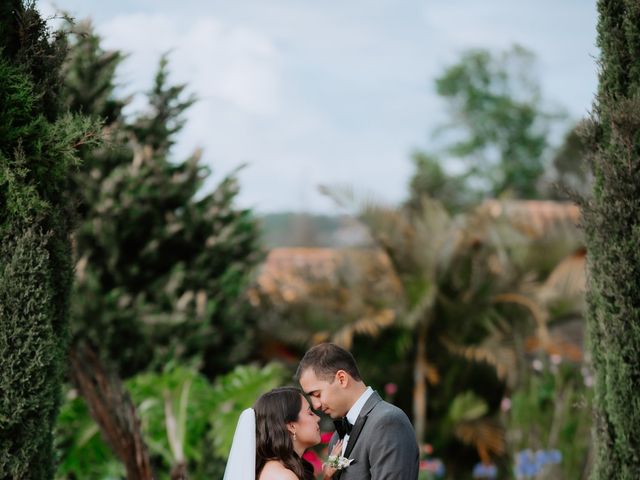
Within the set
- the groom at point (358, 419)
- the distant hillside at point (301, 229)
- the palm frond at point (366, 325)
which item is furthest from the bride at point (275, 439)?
the distant hillside at point (301, 229)

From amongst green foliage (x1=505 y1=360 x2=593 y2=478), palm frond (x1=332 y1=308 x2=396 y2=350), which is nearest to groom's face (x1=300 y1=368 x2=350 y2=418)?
green foliage (x1=505 y1=360 x2=593 y2=478)

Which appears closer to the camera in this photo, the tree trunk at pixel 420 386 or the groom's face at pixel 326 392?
the groom's face at pixel 326 392

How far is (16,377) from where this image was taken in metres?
4.39

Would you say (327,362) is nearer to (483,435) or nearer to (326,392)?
(326,392)

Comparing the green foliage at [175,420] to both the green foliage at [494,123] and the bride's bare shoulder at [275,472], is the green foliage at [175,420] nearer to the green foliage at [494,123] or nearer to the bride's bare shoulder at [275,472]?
the bride's bare shoulder at [275,472]

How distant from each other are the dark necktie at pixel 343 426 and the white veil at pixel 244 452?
0.42 metres

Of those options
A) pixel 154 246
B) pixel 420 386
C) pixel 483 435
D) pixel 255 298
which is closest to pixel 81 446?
pixel 154 246

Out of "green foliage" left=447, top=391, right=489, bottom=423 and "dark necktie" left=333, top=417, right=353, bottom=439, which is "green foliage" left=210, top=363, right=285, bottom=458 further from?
"dark necktie" left=333, top=417, right=353, bottom=439

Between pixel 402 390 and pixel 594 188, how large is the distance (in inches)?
293

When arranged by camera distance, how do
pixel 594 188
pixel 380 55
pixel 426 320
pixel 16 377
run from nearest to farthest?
pixel 16 377 → pixel 594 188 → pixel 426 320 → pixel 380 55

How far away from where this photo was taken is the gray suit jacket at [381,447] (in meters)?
3.80

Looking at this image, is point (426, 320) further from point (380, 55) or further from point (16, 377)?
point (380, 55)

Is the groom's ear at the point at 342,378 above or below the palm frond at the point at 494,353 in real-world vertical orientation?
above

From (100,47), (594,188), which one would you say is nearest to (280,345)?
(100,47)
